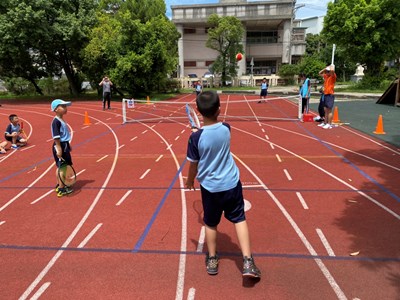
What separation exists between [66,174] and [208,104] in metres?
3.98

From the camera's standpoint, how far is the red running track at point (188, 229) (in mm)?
3275

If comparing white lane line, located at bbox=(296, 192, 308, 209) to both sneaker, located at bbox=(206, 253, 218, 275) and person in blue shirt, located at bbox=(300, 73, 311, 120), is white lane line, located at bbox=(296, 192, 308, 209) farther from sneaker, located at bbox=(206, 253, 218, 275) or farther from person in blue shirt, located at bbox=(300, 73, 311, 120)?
person in blue shirt, located at bbox=(300, 73, 311, 120)

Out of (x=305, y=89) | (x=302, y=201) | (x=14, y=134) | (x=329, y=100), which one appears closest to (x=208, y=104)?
(x=302, y=201)

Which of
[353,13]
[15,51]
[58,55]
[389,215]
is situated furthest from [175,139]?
[58,55]

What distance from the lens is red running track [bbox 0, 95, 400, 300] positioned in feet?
10.7

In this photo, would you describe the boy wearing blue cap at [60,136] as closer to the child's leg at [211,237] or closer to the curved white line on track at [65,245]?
the curved white line on track at [65,245]

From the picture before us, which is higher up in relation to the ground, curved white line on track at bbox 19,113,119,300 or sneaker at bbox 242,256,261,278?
sneaker at bbox 242,256,261,278

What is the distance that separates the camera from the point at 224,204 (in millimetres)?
3164

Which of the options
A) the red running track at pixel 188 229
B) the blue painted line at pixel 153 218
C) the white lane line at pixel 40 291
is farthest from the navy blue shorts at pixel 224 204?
the white lane line at pixel 40 291

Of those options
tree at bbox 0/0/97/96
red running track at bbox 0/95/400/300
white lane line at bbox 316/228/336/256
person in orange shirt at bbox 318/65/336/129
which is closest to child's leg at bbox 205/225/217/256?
red running track at bbox 0/95/400/300

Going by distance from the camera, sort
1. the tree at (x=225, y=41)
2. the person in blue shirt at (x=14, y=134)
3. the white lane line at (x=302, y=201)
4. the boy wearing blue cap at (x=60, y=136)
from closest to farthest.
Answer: the white lane line at (x=302, y=201) < the boy wearing blue cap at (x=60, y=136) < the person in blue shirt at (x=14, y=134) < the tree at (x=225, y=41)

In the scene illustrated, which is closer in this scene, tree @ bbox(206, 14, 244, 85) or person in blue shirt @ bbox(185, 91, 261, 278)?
person in blue shirt @ bbox(185, 91, 261, 278)

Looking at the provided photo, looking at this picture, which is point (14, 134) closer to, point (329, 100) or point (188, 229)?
point (188, 229)

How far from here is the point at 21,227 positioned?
470cm
